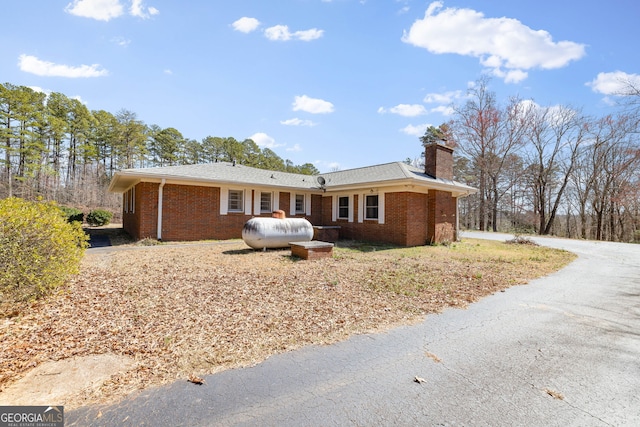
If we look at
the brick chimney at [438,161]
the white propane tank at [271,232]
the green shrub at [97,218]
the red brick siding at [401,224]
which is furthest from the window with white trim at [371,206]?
the green shrub at [97,218]

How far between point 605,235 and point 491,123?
1532 centimetres

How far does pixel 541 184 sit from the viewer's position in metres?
25.2

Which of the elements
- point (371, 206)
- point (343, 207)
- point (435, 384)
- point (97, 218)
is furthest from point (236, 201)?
point (97, 218)

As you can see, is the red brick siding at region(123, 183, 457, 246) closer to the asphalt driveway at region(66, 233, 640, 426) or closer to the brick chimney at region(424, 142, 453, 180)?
the brick chimney at region(424, 142, 453, 180)

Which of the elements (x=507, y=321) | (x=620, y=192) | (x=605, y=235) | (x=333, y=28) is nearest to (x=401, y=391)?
(x=507, y=321)

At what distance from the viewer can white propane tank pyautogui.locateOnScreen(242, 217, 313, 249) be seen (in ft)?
30.9

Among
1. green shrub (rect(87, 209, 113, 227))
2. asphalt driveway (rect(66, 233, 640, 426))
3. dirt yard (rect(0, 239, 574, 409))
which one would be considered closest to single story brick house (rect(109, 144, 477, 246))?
dirt yard (rect(0, 239, 574, 409))

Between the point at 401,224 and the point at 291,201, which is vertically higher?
the point at 291,201

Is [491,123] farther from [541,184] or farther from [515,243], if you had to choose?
[515,243]

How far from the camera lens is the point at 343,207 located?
15.1 metres

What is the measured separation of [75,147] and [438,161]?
114 ft

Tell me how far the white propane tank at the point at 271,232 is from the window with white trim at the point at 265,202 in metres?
4.76

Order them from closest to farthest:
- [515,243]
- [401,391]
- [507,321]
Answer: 1. [401,391]
2. [507,321]
3. [515,243]

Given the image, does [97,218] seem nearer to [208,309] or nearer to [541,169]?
[208,309]
